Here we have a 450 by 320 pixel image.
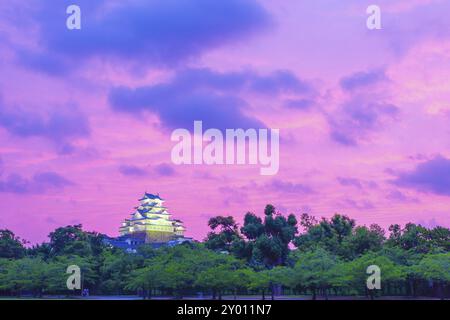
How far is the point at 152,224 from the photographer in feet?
187

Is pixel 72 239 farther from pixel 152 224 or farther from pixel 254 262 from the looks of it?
pixel 152 224

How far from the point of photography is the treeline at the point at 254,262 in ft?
101

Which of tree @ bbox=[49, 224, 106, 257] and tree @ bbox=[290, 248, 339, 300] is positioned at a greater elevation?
tree @ bbox=[49, 224, 106, 257]

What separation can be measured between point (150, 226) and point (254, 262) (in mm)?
22444

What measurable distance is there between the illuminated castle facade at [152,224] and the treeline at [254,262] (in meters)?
17.5

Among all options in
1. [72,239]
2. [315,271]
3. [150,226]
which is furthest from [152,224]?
[315,271]

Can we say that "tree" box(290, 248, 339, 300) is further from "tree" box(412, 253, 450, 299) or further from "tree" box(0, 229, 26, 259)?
"tree" box(0, 229, 26, 259)

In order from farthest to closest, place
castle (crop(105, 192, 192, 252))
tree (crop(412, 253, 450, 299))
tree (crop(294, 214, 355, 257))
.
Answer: castle (crop(105, 192, 192, 252)) → tree (crop(294, 214, 355, 257)) → tree (crop(412, 253, 450, 299))

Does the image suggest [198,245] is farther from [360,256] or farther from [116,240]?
[116,240]

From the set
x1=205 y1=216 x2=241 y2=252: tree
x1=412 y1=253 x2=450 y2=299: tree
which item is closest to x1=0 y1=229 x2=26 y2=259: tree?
x1=205 y1=216 x2=241 y2=252: tree

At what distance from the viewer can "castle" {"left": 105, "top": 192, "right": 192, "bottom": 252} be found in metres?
56.3

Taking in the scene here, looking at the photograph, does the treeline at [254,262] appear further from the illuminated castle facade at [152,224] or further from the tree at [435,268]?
the illuminated castle facade at [152,224]
